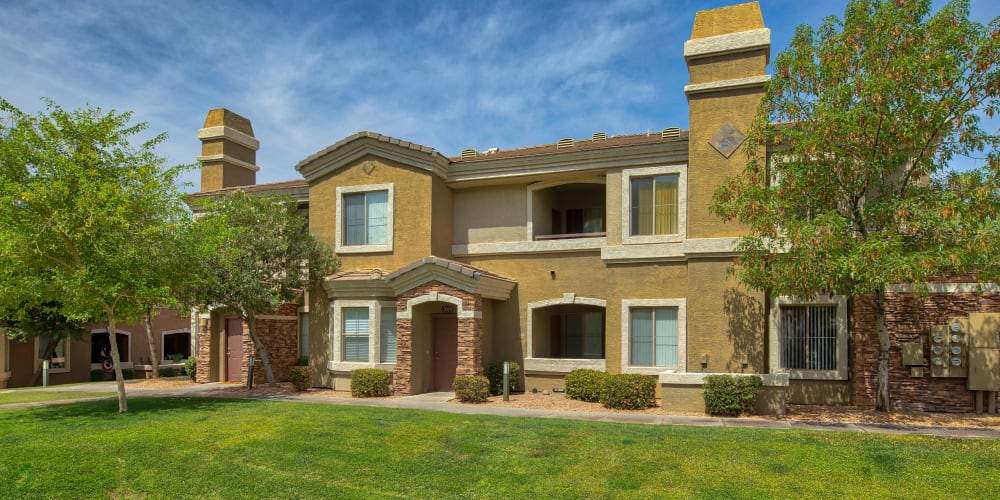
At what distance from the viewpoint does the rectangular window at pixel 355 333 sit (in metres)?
21.0

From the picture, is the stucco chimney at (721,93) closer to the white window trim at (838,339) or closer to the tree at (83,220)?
the white window trim at (838,339)

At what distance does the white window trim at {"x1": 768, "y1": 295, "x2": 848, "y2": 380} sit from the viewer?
17688 millimetres

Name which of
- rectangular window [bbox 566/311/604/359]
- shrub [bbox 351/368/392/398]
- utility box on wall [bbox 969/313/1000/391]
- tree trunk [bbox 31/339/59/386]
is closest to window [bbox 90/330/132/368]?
tree trunk [bbox 31/339/59/386]

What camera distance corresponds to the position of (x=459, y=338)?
1933cm

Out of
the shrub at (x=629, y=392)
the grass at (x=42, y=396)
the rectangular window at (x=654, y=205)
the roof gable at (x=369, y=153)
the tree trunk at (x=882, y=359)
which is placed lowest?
the grass at (x=42, y=396)

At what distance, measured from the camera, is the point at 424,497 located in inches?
399

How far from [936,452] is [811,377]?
660cm

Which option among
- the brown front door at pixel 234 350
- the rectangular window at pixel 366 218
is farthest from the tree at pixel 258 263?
the brown front door at pixel 234 350

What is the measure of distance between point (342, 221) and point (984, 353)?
17.0 meters

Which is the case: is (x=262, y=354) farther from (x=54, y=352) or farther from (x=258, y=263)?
Answer: (x=54, y=352)

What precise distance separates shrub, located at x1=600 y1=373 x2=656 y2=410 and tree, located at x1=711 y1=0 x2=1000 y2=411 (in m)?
3.66

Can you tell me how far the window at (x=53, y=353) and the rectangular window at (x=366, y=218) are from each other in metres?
13.4

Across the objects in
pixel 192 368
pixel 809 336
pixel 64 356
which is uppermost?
pixel 809 336

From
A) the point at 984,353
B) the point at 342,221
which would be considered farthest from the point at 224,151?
the point at 984,353
